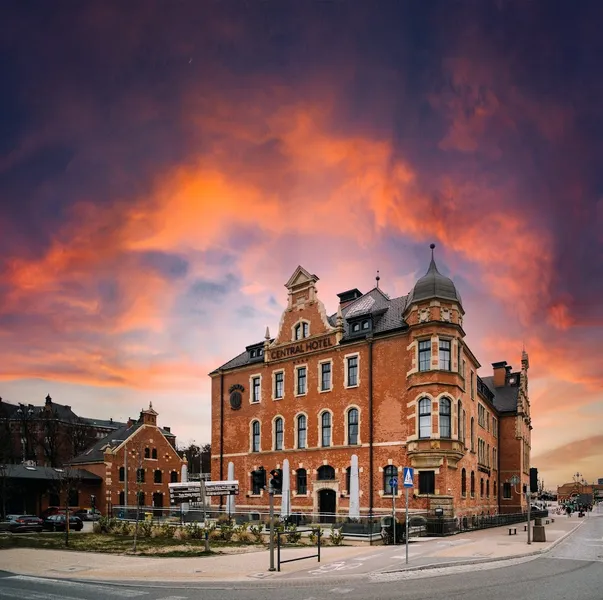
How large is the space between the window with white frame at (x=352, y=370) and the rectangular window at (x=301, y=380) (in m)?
4.53

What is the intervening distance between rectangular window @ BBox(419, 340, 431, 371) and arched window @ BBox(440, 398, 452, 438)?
7.20 feet

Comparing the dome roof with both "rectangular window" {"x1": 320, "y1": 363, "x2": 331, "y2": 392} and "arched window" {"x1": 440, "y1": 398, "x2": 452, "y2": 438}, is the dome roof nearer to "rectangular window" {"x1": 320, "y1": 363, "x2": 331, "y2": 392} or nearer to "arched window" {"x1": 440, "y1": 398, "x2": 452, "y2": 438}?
"arched window" {"x1": 440, "y1": 398, "x2": 452, "y2": 438}

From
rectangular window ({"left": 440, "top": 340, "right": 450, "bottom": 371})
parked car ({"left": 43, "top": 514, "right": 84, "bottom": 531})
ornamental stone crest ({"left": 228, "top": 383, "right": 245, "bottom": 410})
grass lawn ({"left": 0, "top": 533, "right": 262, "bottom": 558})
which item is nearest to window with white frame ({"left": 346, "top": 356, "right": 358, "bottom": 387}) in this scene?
rectangular window ({"left": 440, "top": 340, "right": 450, "bottom": 371})

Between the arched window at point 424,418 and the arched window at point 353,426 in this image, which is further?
the arched window at point 353,426

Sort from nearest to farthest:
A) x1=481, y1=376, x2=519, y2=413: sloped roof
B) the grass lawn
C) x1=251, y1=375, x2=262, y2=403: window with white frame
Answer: the grass lawn
x1=251, y1=375, x2=262, y2=403: window with white frame
x1=481, y1=376, x2=519, y2=413: sloped roof

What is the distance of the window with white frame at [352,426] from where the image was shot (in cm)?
4108

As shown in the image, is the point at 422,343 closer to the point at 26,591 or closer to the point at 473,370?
the point at 473,370

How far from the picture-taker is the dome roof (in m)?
37.5

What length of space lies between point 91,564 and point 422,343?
23036mm

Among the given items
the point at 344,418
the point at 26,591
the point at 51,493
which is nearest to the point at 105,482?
the point at 51,493

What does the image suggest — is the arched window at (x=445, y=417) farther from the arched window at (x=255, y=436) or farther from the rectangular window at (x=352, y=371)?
the arched window at (x=255, y=436)

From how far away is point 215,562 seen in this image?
20.8m

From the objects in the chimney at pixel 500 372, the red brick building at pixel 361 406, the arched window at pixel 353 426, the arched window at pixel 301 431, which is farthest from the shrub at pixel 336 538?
the chimney at pixel 500 372

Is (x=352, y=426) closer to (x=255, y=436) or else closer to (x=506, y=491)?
(x=255, y=436)
